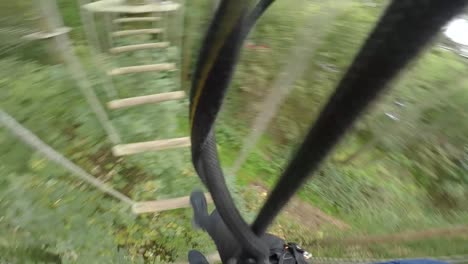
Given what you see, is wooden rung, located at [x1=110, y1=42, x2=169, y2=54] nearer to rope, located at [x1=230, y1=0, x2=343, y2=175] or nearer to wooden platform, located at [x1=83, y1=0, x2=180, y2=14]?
wooden platform, located at [x1=83, y1=0, x2=180, y2=14]

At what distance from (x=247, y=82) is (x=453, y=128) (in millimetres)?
936

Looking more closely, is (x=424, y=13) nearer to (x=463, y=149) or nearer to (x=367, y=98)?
(x=367, y=98)

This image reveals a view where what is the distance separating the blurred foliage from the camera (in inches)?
43.3

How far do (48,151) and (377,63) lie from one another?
3.20 ft

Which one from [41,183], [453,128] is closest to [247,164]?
[41,183]

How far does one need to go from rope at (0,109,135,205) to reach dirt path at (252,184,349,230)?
562 millimetres

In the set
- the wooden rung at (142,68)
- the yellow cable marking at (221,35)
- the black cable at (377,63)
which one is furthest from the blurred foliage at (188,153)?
the black cable at (377,63)

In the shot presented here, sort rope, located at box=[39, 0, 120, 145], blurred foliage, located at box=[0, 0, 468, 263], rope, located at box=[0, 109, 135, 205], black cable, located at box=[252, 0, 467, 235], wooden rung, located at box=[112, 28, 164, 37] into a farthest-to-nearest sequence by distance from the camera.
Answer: wooden rung, located at box=[112, 28, 164, 37] → rope, located at box=[39, 0, 120, 145] → blurred foliage, located at box=[0, 0, 468, 263] → rope, located at box=[0, 109, 135, 205] → black cable, located at box=[252, 0, 467, 235]

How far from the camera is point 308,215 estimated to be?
1604mm

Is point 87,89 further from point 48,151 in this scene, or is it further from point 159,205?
point 159,205

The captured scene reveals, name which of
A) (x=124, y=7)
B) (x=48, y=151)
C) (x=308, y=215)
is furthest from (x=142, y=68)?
(x=308, y=215)

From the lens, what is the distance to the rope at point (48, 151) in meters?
0.98

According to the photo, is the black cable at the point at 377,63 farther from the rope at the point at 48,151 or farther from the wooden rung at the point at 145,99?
the wooden rung at the point at 145,99

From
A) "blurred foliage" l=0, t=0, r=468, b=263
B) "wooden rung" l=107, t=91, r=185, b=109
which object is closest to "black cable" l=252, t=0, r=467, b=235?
"blurred foliage" l=0, t=0, r=468, b=263
